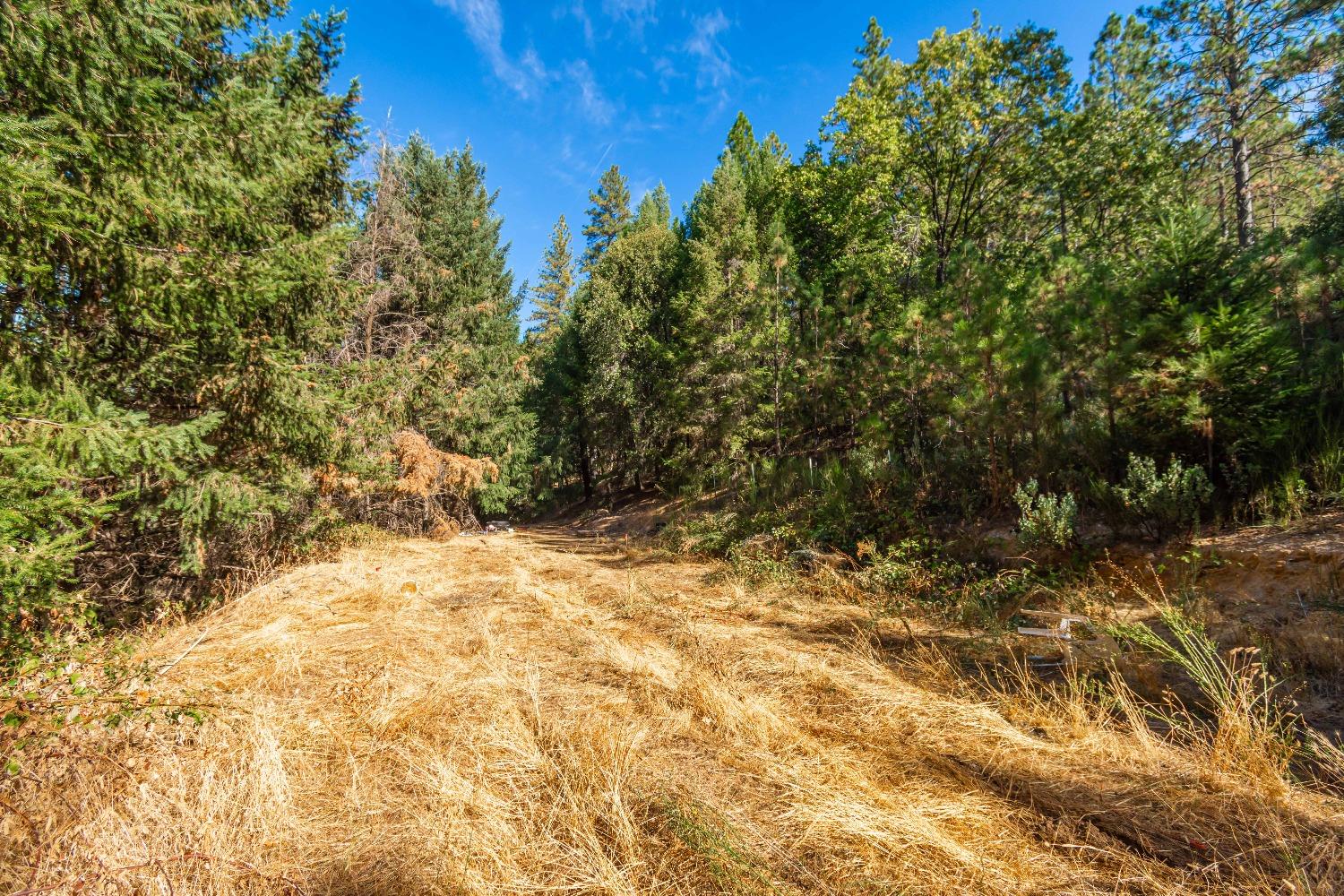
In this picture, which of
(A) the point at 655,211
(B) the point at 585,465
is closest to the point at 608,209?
(A) the point at 655,211

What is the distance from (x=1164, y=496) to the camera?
15.3 ft

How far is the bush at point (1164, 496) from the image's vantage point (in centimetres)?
455

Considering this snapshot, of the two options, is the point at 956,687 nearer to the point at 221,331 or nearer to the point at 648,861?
the point at 648,861

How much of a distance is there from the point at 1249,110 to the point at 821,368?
29.4 ft

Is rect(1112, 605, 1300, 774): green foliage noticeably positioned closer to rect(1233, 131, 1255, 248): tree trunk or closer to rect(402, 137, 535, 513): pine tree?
rect(1233, 131, 1255, 248): tree trunk

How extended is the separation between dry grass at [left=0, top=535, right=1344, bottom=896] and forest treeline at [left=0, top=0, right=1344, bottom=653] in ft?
5.08

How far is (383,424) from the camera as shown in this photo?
8125mm

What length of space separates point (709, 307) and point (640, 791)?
41.1ft

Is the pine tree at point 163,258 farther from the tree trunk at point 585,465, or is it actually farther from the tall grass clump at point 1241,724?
the tree trunk at point 585,465

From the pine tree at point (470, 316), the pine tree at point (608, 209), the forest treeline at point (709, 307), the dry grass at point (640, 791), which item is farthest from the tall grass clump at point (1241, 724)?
the pine tree at point (608, 209)

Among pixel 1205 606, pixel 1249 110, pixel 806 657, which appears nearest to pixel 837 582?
pixel 806 657

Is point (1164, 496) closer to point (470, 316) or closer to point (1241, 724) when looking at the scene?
point (1241, 724)

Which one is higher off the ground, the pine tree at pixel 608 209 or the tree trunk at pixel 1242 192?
the pine tree at pixel 608 209

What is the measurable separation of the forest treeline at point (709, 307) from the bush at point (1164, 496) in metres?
0.08
